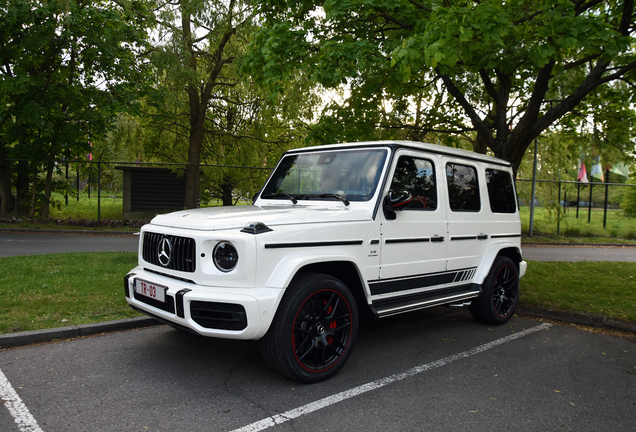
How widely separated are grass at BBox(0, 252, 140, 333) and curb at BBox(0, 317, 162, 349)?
168 mm

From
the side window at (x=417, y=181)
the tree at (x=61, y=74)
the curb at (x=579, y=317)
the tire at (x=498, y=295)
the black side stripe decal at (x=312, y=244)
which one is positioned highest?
the tree at (x=61, y=74)

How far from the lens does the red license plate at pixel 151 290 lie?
3824 mm

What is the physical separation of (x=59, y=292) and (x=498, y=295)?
19.3 ft

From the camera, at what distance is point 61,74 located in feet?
51.6

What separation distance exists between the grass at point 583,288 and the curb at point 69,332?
209 inches

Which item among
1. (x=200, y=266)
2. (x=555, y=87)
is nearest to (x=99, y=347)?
(x=200, y=266)

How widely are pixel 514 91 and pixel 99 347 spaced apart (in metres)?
10.2

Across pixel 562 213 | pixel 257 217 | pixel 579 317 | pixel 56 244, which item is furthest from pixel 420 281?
pixel 562 213

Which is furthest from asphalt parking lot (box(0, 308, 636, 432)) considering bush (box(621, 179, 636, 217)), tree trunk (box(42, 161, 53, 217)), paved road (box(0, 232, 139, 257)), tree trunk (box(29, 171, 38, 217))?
bush (box(621, 179, 636, 217))

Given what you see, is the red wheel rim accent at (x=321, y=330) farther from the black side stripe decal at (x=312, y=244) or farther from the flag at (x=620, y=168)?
the flag at (x=620, y=168)

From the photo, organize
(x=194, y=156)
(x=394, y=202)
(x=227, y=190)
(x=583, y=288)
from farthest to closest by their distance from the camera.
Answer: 1. (x=227, y=190)
2. (x=194, y=156)
3. (x=583, y=288)
4. (x=394, y=202)

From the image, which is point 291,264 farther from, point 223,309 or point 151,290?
point 151,290

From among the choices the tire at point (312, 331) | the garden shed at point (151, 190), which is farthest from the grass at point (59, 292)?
the garden shed at point (151, 190)

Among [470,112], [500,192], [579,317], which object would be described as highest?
[470,112]
